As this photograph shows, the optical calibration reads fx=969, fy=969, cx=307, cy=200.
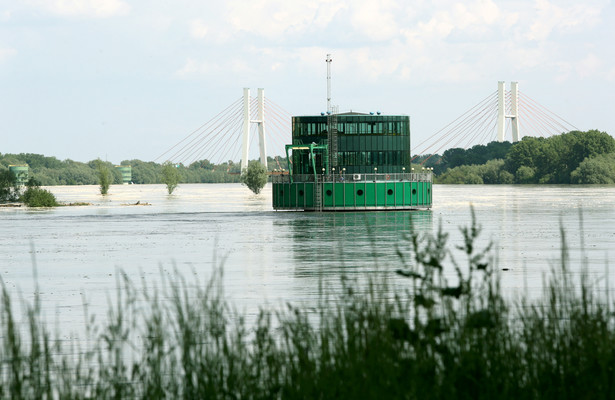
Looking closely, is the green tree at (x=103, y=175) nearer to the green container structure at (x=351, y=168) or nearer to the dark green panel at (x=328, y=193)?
the green container structure at (x=351, y=168)

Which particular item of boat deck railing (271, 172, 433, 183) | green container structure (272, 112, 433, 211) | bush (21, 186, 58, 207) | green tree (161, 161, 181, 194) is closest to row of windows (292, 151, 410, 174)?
green container structure (272, 112, 433, 211)

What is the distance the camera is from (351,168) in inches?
3605

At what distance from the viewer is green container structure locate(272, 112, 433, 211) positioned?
87688 mm

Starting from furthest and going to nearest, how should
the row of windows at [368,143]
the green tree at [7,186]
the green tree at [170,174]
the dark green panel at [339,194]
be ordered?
1. the green tree at [170,174]
2. the green tree at [7,186]
3. the row of windows at [368,143]
4. the dark green panel at [339,194]

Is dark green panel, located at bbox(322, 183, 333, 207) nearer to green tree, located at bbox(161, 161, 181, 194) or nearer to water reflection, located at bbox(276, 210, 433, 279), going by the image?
water reflection, located at bbox(276, 210, 433, 279)

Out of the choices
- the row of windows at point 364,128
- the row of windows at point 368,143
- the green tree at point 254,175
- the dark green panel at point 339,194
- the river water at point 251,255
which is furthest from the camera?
the green tree at point 254,175

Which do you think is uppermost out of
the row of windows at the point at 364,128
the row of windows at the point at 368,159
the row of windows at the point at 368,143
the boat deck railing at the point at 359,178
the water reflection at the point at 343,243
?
the row of windows at the point at 364,128

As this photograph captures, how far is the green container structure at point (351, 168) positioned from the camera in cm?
8769

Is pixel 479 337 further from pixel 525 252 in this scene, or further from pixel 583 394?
pixel 525 252

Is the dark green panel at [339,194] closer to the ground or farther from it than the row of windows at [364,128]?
closer to the ground

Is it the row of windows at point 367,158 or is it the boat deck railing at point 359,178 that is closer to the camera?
the boat deck railing at point 359,178

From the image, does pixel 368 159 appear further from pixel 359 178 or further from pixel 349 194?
pixel 349 194

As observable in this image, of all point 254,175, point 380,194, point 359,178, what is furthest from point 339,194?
point 254,175

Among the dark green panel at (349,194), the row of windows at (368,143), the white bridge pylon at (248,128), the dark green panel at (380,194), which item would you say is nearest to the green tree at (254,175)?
the white bridge pylon at (248,128)
